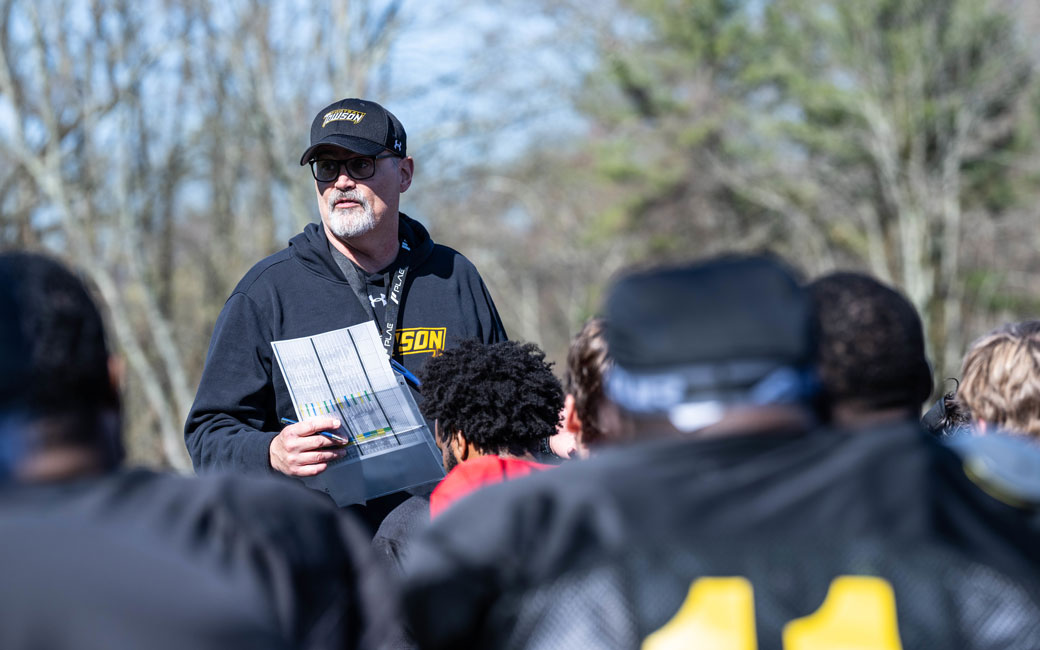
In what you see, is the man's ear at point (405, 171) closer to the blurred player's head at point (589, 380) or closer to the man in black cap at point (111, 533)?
the blurred player's head at point (589, 380)

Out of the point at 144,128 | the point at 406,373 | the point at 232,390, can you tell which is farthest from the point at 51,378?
the point at 144,128

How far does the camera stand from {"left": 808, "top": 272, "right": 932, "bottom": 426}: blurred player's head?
1.97 m

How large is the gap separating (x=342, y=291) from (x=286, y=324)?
0.23 meters

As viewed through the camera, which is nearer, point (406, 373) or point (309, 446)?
point (309, 446)

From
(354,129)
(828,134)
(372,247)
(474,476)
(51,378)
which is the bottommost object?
(474,476)

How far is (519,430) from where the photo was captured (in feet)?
9.57

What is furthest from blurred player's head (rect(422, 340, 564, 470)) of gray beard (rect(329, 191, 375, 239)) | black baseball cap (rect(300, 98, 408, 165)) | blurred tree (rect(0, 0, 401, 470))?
blurred tree (rect(0, 0, 401, 470))

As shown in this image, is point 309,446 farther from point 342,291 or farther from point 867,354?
point 867,354

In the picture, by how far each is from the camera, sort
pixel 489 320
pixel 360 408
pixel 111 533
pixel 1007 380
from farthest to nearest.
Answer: pixel 489 320, pixel 360 408, pixel 1007 380, pixel 111 533

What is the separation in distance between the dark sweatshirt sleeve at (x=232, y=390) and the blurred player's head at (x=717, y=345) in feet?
5.83

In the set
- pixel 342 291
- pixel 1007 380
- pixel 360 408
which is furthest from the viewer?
pixel 342 291

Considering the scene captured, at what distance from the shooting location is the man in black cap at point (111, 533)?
1449 millimetres

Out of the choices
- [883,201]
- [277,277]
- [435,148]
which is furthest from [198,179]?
[277,277]

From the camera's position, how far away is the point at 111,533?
151 centimetres
